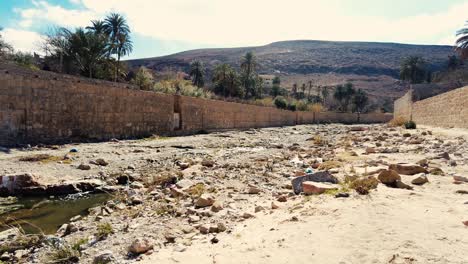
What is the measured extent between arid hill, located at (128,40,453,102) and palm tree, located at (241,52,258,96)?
44.8m

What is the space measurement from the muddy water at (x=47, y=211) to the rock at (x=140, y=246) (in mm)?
2007

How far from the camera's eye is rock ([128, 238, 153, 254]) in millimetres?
3828

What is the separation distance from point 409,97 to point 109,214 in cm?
3047

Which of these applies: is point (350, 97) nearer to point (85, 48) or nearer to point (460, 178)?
point (85, 48)

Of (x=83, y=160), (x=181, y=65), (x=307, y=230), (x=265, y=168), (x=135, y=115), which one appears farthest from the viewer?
(x=181, y=65)

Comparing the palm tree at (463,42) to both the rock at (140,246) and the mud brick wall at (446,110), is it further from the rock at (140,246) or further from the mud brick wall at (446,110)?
the rock at (140,246)

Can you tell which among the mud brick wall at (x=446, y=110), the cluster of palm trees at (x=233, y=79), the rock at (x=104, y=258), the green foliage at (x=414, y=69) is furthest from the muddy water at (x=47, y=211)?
the green foliage at (x=414, y=69)

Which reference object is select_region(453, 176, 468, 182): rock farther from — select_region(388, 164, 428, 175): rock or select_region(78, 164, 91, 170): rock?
select_region(78, 164, 91, 170): rock

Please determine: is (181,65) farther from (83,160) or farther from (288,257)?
(288,257)

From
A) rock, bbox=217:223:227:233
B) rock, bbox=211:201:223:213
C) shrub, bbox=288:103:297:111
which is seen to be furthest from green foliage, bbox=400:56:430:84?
rock, bbox=217:223:227:233

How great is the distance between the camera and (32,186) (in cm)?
735

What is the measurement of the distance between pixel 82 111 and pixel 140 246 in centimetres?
1248

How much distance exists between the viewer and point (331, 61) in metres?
127

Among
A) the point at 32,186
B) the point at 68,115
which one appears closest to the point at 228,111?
the point at 68,115
